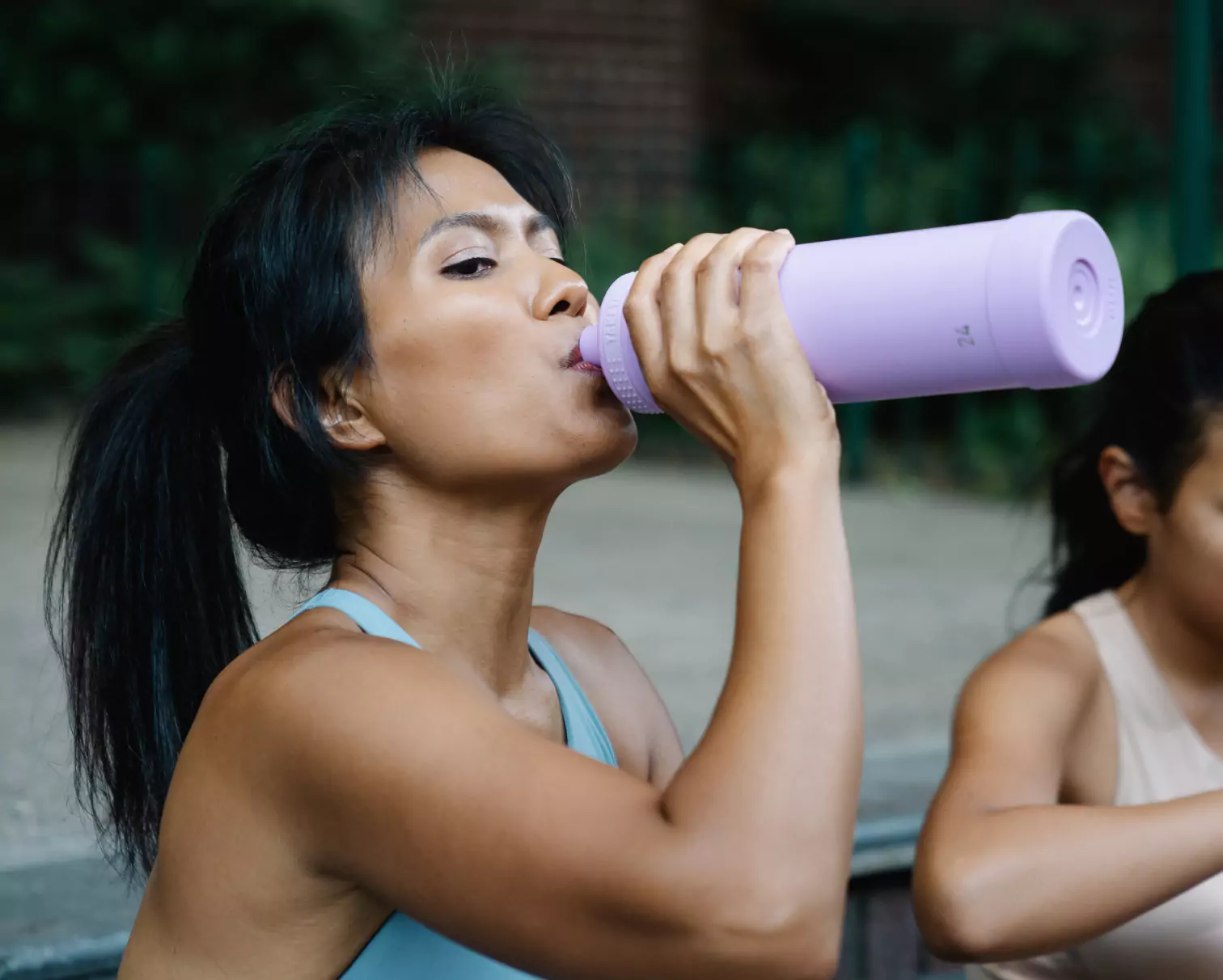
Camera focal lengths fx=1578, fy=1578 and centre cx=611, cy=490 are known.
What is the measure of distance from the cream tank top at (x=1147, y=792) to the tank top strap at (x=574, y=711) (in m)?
0.67

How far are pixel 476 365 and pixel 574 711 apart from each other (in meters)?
0.44

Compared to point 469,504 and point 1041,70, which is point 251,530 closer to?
point 469,504

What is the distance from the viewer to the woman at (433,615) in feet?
3.85

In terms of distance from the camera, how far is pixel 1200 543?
1961 mm

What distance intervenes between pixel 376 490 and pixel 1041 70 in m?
10.6

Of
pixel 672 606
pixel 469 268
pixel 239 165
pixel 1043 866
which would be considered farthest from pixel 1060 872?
pixel 239 165

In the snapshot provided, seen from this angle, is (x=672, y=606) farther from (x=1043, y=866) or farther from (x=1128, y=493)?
(x=1043, y=866)

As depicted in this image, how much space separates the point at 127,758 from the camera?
174cm

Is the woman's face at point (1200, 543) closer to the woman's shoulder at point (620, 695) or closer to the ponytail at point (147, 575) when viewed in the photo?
the woman's shoulder at point (620, 695)

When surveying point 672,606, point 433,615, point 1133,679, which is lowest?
point 672,606

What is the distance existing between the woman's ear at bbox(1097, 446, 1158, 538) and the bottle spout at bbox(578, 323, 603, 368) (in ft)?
3.11

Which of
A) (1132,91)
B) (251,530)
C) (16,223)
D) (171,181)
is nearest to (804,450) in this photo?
(251,530)

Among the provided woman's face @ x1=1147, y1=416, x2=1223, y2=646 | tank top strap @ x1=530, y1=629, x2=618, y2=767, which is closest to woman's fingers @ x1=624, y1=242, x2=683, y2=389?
tank top strap @ x1=530, y1=629, x2=618, y2=767

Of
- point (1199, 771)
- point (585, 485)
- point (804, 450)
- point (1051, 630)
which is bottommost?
point (585, 485)
